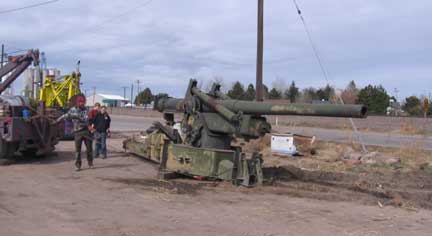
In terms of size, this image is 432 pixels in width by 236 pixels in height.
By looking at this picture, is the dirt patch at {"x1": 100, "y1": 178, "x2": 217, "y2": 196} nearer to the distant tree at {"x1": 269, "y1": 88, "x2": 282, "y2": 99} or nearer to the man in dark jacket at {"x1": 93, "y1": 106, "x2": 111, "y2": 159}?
the man in dark jacket at {"x1": 93, "y1": 106, "x2": 111, "y2": 159}

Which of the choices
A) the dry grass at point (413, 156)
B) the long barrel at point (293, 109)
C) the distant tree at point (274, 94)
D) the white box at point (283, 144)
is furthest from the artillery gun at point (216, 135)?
the distant tree at point (274, 94)

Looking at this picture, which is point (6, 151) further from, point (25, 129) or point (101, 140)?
point (101, 140)

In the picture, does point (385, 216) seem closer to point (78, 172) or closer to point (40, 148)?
point (78, 172)

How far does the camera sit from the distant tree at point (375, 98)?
82375 mm

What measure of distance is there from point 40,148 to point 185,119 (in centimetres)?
470

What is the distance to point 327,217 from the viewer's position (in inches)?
327

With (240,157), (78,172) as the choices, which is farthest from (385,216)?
(78,172)

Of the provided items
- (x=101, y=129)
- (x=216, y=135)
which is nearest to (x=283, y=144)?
(x=101, y=129)

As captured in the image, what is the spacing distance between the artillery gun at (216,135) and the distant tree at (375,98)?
→ 242 feet

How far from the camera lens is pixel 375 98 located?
279ft

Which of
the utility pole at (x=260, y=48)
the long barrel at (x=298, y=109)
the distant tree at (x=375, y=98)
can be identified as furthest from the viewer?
the distant tree at (x=375, y=98)

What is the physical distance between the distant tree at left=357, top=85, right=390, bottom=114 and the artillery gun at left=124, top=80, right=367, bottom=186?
73.7 metres

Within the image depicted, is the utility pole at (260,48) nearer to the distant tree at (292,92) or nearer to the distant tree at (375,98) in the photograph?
the distant tree at (375,98)

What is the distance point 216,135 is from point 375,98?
78.0 meters
